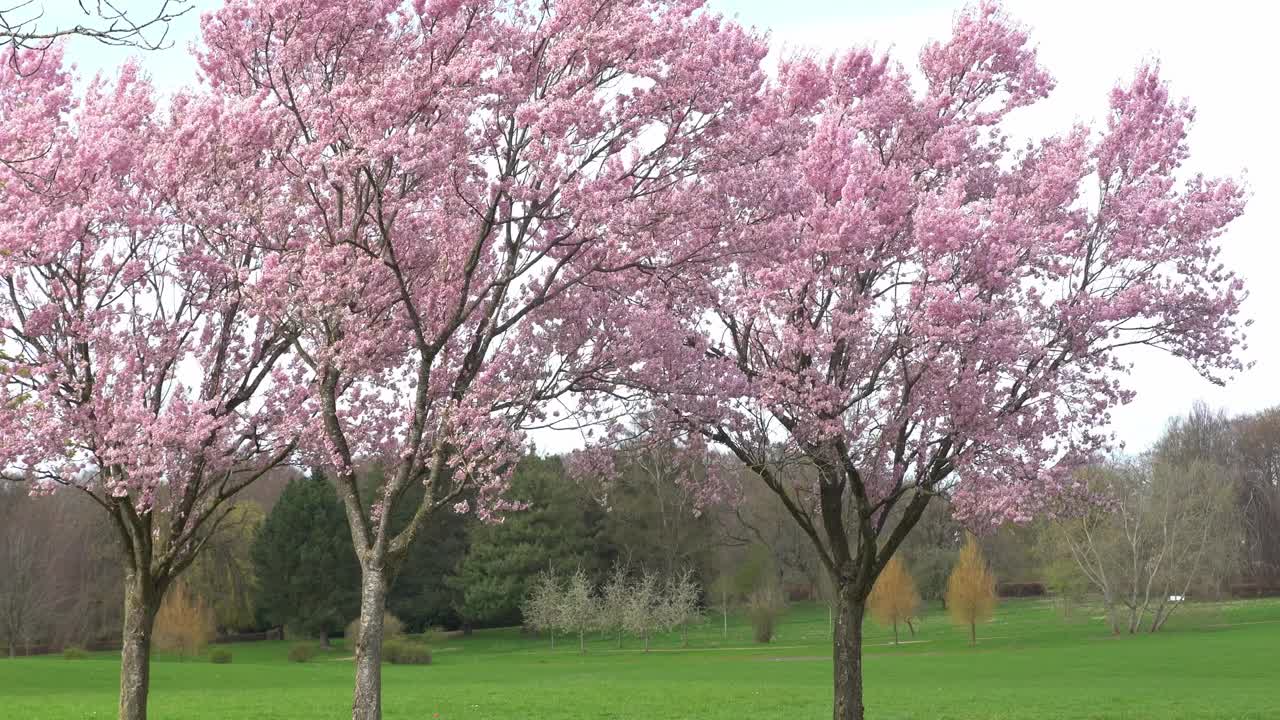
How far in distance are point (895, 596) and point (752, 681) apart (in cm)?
3180

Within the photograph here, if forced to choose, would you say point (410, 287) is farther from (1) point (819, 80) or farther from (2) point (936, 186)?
(2) point (936, 186)

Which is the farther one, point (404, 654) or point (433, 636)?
point (433, 636)

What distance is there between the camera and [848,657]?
65.6ft

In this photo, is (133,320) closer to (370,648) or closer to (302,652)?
(370,648)

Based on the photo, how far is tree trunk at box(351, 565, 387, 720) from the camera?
14.9 metres

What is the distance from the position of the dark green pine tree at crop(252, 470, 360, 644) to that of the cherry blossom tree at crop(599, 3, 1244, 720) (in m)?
63.8

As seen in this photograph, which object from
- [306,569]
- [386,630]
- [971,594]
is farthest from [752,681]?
[306,569]

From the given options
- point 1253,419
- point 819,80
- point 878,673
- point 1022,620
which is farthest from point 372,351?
point 1253,419

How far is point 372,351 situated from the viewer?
15914mm

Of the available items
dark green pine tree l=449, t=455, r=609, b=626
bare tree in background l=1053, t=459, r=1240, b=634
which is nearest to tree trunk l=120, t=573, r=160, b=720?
dark green pine tree l=449, t=455, r=609, b=626

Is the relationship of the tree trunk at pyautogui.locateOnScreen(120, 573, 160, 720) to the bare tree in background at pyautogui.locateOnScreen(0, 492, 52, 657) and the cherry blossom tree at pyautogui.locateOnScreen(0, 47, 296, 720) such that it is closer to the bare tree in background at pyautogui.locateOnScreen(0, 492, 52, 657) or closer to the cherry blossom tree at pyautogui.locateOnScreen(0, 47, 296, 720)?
the cherry blossom tree at pyautogui.locateOnScreen(0, 47, 296, 720)

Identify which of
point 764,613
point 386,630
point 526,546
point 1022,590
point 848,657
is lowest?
Result: point 386,630

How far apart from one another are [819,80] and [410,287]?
7.53 meters

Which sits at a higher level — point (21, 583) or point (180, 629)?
point (21, 583)
